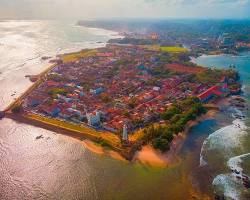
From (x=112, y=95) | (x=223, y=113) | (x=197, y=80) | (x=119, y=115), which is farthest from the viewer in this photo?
(x=197, y=80)

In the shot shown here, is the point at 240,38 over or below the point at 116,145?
below

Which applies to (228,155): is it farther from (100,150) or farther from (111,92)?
(111,92)

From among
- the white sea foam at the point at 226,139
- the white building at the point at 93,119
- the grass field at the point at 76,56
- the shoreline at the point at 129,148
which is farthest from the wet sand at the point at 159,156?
the grass field at the point at 76,56

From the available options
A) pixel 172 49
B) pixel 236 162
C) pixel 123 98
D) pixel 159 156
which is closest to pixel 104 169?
pixel 159 156

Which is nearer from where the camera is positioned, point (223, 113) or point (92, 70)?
point (223, 113)

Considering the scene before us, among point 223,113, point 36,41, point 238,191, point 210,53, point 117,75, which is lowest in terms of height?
point 36,41

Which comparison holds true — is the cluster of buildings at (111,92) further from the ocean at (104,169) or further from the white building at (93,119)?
the ocean at (104,169)

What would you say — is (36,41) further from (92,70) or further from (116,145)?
(116,145)

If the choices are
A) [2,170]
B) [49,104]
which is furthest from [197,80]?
[2,170]
